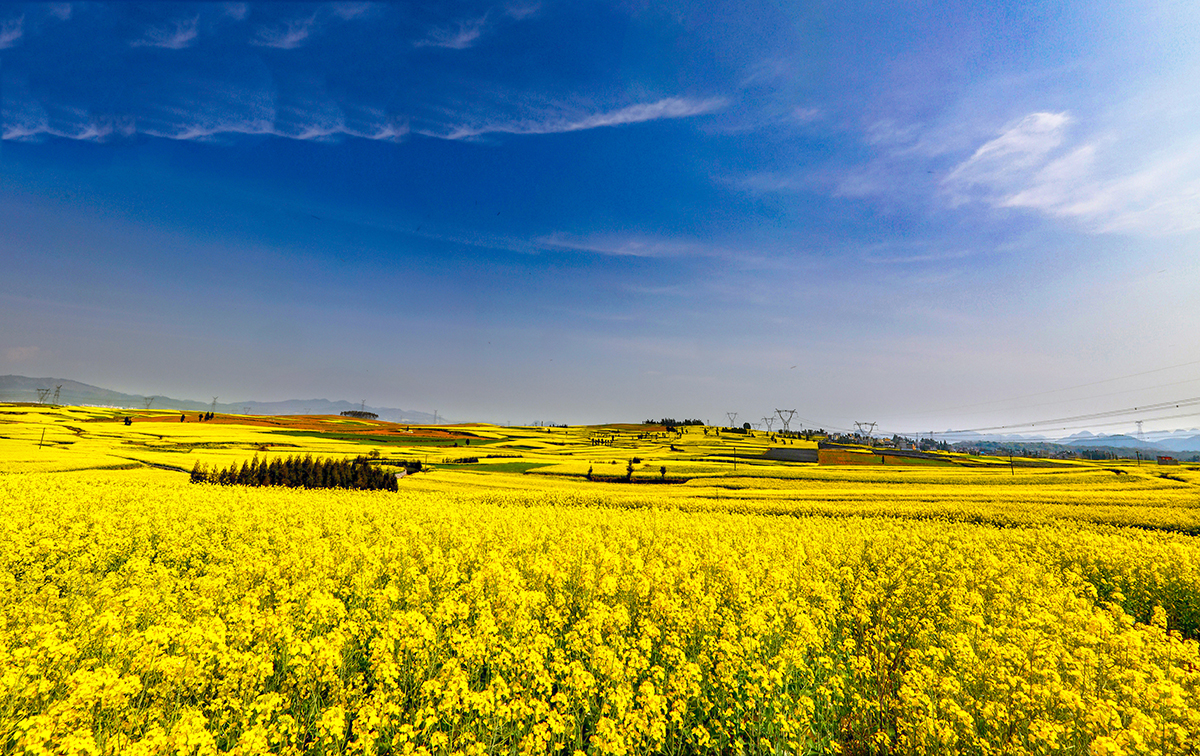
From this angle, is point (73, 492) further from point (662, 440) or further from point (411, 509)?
point (662, 440)

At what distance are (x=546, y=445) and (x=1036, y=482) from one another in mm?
67084

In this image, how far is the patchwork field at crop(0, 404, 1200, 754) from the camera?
572 cm

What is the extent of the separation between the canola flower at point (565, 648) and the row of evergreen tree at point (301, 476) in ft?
62.6

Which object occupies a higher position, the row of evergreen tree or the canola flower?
the canola flower

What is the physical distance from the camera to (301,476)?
1368 inches

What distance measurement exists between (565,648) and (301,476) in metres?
34.8

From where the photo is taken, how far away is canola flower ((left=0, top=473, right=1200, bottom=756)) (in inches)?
222

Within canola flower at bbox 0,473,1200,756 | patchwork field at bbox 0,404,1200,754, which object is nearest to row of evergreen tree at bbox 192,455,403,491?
patchwork field at bbox 0,404,1200,754

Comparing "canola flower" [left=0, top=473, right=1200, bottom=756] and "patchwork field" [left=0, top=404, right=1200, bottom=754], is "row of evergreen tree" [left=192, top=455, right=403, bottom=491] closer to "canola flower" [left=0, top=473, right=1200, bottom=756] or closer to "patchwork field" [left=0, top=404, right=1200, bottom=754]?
"patchwork field" [left=0, top=404, right=1200, bottom=754]

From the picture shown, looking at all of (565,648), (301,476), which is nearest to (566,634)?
(565,648)

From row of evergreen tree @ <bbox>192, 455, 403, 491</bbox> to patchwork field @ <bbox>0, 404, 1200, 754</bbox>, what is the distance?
40.9 ft

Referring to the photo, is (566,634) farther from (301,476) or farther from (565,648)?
(301,476)

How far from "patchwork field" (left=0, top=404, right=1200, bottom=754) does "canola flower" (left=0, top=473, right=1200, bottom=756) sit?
0.21 ft

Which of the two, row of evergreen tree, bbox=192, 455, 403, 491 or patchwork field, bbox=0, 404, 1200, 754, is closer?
patchwork field, bbox=0, 404, 1200, 754
